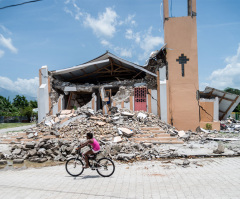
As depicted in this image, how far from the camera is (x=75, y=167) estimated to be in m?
6.23

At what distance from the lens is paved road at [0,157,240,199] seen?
456cm

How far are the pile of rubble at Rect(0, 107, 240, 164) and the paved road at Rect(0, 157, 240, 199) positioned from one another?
1297 millimetres

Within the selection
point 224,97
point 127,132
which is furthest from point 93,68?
point 224,97

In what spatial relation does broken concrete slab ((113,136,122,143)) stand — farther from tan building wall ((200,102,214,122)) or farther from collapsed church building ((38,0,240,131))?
tan building wall ((200,102,214,122))

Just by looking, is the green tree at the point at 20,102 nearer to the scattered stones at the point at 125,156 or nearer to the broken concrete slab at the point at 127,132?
the broken concrete slab at the point at 127,132

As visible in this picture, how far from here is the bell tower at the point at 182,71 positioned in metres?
16.0

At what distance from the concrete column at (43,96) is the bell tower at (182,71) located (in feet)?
33.7

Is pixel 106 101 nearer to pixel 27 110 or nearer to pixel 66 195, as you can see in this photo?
pixel 66 195

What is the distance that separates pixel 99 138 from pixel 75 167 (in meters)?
4.62

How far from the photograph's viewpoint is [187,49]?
16.2m

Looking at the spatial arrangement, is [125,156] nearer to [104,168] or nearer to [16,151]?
[104,168]

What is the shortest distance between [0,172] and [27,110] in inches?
1439

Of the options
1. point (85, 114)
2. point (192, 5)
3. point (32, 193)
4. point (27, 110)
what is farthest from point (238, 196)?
point (27, 110)

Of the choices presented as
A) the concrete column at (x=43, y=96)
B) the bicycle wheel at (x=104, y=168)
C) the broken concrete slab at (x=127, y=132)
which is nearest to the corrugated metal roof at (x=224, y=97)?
the broken concrete slab at (x=127, y=132)
